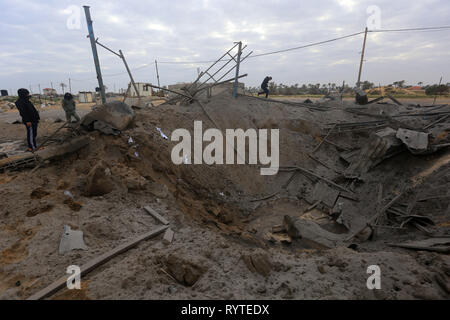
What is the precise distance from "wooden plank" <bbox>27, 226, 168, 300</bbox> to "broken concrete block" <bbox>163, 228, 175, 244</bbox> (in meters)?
0.11

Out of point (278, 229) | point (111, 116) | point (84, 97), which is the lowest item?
point (278, 229)

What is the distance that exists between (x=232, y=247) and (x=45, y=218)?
9.51 feet

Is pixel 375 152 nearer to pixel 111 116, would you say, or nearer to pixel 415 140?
pixel 415 140

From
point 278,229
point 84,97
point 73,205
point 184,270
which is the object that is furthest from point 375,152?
point 84,97

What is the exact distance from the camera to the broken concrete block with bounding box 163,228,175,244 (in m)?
3.45

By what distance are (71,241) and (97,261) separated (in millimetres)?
650

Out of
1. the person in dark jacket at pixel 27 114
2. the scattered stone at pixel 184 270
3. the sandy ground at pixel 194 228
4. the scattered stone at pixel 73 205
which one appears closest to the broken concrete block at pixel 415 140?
the sandy ground at pixel 194 228

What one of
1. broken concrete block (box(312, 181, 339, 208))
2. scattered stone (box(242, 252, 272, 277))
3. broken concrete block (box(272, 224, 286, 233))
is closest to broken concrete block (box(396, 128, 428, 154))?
broken concrete block (box(312, 181, 339, 208))

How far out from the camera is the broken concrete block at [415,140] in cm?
630

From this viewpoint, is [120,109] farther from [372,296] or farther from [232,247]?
[372,296]

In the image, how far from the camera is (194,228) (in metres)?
4.05

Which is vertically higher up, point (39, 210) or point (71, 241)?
point (39, 210)

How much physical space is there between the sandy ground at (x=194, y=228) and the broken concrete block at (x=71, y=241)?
0.29 ft

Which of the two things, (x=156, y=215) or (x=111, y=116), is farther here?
(x=111, y=116)
